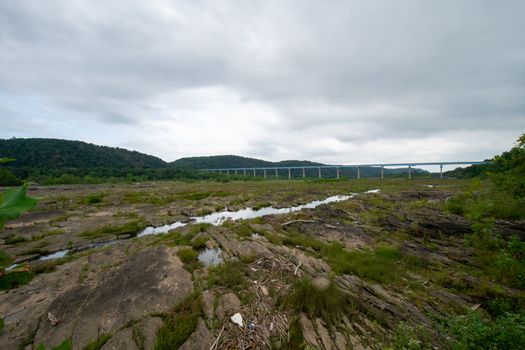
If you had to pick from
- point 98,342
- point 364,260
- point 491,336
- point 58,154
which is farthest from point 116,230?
point 58,154

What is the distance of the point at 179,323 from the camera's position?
6.78 metres

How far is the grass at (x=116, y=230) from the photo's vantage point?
18.4m

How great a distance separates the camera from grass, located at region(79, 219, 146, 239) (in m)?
18.4

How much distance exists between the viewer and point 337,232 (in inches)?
644

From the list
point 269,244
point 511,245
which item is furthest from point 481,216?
point 269,244

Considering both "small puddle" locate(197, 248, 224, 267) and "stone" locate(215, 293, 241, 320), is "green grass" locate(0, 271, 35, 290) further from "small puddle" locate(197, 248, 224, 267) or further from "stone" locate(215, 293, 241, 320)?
"small puddle" locate(197, 248, 224, 267)

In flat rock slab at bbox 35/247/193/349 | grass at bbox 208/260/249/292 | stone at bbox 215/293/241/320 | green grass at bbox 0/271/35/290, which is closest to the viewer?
green grass at bbox 0/271/35/290

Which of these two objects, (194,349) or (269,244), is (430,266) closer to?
(269,244)

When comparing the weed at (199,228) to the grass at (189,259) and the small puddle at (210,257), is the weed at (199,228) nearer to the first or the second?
the small puddle at (210,257)

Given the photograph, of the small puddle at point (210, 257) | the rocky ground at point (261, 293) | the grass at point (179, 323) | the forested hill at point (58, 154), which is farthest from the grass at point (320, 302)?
the forested hill at point (58, 154)

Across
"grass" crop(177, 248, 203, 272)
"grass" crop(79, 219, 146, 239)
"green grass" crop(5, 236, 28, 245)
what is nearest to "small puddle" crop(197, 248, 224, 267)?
"grass" crop(177, 248, 203, 272)

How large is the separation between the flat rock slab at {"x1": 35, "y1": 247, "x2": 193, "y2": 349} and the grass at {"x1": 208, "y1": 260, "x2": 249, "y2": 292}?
967 millimetres

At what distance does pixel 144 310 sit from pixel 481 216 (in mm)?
18237

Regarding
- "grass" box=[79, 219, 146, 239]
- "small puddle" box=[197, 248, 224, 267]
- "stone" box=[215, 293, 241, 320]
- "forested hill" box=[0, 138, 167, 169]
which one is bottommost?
"grass" box=[79, 219, 146, 239]
